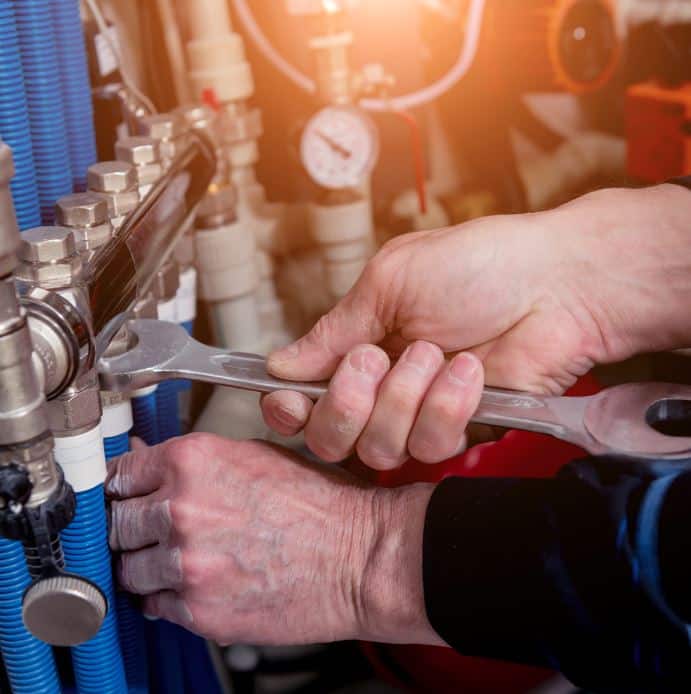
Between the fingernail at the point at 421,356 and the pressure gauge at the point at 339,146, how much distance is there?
533 mm

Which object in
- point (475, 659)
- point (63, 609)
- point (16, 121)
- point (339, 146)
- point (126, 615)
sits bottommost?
point (475, 659)

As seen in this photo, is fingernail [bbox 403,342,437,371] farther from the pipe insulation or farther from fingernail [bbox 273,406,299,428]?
the pipe insulation

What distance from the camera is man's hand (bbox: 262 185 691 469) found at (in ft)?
2.54

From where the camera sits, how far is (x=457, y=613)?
615 millimetres

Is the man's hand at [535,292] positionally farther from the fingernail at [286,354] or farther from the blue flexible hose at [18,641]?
the blue flexible hose at [18,641]

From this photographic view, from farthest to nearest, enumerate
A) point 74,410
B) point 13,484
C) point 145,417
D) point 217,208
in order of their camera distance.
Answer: point 217,208
point 145,417
point 74,410
point 13,484

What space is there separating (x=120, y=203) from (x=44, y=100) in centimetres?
8

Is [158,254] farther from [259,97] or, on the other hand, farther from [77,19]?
[259,97]

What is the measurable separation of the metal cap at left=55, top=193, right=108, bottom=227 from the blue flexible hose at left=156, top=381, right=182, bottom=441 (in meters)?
0.24

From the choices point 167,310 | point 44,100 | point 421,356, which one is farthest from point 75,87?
point 421,356

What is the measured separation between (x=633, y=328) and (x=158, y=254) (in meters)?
0.41

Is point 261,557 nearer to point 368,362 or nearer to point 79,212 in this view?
point 368,362

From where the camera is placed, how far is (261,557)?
2.17 ft

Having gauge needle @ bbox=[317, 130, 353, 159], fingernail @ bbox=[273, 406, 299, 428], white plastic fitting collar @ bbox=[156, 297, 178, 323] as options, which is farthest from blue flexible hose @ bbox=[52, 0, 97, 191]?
gauge needle @ bbox=[317, 130, 353, 159]
